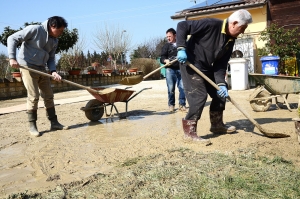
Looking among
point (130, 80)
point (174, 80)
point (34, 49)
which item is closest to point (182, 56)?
point (130, 80)

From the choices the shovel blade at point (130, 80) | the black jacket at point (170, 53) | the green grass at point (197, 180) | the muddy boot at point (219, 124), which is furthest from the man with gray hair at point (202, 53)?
the black jacket at point (170, 53)

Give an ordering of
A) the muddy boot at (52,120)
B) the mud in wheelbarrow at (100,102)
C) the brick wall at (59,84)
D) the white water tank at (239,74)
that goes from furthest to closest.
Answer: the brick wall at (59,84)
the white water tank at (239,74)
the mud in wheelbarrow at (100,102)
the muddy boot at (52,120)

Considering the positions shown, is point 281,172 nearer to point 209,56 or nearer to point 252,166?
point 252,166

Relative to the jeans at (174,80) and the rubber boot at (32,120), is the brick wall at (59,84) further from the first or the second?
the jeans at (174,80)

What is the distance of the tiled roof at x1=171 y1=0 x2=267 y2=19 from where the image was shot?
11.8 meters

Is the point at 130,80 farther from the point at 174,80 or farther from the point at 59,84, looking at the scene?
the point at 59,84

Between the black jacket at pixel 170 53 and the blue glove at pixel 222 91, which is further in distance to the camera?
the black jacket at pixel 170 53

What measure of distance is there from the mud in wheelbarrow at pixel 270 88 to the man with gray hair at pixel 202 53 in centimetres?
194

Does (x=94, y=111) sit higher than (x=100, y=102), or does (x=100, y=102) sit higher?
(x=100, y=102)

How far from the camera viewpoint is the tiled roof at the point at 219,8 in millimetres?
11812

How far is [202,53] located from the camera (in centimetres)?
368

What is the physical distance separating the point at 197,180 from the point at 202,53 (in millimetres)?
1770

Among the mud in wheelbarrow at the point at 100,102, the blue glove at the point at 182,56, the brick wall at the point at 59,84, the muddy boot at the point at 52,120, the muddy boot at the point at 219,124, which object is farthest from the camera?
the brick wall at the point at 59,84

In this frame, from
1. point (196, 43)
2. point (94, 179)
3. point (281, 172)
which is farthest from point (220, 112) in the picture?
point (94, 179)
